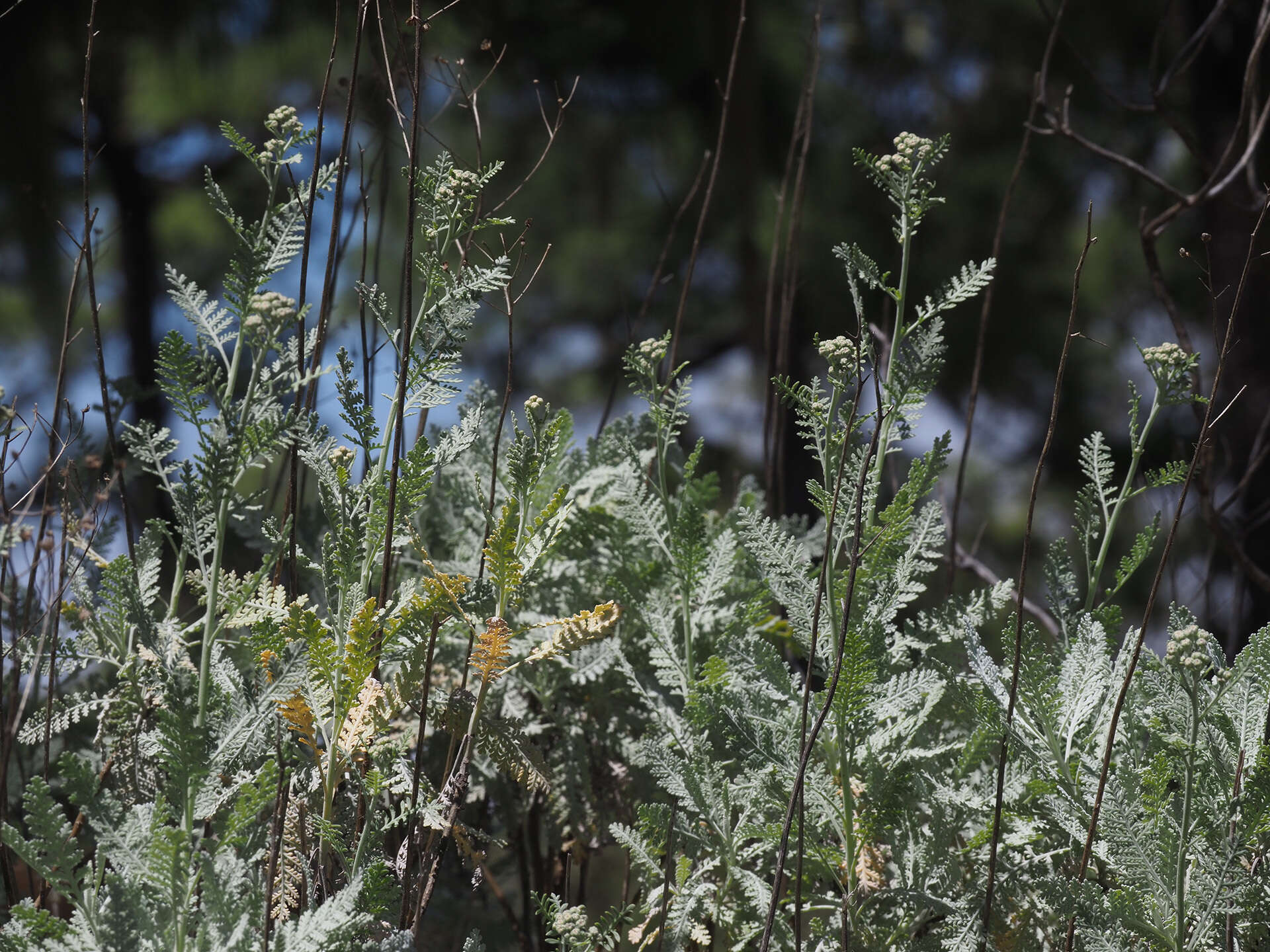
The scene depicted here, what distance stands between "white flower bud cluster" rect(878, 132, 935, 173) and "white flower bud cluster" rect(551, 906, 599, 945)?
1.87ft

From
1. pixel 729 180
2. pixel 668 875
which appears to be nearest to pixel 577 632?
pixel 668 875

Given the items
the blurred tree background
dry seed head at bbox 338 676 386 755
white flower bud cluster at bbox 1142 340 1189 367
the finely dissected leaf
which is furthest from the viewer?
the blurred tree background

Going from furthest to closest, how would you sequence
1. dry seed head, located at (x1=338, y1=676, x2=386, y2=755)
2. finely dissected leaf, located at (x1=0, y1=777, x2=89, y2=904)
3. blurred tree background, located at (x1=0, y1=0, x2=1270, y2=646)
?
blurred tree background, located at (x1=0, y1=0, x2=1270, y2=646) < dry seed head, located at (x1=338, y1=676, x2=386, y2=755) < finely dissected leaf, located at (x1=0, y1=777, x2=89, y2=904)

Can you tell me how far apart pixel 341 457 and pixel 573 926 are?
1.20ft

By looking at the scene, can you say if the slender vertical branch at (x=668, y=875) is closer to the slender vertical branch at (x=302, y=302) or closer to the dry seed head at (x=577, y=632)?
the dry seed head at (x=577, y=632)

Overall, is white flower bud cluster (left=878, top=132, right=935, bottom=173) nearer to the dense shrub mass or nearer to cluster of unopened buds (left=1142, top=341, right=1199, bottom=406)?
the dense shrub mass

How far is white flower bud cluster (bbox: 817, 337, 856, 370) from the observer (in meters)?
0.74

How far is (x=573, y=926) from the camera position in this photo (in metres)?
0.73

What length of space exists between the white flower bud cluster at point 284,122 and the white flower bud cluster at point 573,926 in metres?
0.57

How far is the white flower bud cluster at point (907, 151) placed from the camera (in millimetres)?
768

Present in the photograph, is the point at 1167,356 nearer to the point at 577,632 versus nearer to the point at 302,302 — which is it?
the point at 577,632

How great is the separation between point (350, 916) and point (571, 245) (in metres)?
Result: 4.14

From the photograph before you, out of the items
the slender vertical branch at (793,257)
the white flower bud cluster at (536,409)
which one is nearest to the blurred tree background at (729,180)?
the slender vertical branch at (793,257)

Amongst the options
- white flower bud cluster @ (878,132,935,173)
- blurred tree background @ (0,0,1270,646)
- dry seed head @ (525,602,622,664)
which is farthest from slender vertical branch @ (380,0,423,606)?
blurred tree background @ (0,0,1270,646)
